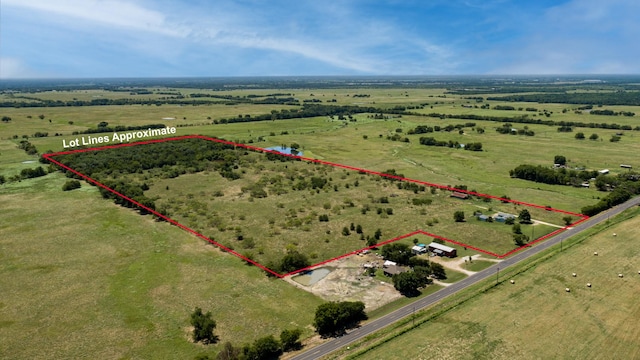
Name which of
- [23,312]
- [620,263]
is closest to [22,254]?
[23,312]

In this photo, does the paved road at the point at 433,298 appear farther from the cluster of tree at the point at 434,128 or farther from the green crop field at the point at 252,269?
the cluster of tree at the point at 434,128

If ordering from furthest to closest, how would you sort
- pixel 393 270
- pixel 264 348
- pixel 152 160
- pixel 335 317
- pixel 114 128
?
pixel 114 128 < pixel 152 160 < pixel 393 270 < pixel 335 317 < pixel 264 348

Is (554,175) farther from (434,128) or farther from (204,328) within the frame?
(204,328)

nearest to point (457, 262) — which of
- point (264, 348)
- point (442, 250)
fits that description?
point (442, 250)

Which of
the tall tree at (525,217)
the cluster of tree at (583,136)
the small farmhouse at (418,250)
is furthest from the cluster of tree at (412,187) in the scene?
the cluster of tree at (583,136)

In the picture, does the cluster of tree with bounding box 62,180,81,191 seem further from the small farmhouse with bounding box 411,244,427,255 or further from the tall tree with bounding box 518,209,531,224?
the tall tree with bounding box 518,209,531,224

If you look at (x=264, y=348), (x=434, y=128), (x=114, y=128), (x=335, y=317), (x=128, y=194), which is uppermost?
(x=114, y=128)
